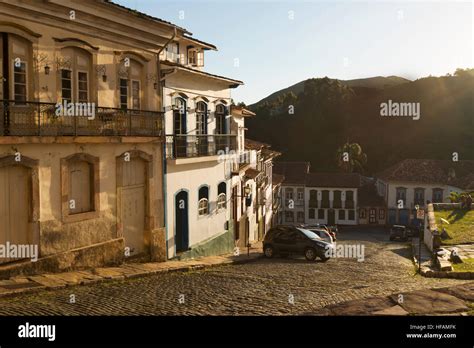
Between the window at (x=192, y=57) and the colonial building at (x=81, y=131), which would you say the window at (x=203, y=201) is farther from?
the window at (x=192, y=57)

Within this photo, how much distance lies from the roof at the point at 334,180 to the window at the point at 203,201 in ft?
148

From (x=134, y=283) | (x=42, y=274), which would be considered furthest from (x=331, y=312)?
(x=42, y=274)

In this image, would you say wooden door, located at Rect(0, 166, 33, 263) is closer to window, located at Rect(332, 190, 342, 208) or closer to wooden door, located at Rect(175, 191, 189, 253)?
wooden door, located at Rect(175, 191, 189, 253)

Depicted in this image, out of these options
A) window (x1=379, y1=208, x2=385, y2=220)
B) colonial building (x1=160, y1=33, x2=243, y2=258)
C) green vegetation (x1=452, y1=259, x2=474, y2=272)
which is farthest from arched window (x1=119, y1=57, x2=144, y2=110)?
window (x1=379, y1=208, x2=385, y2=220)

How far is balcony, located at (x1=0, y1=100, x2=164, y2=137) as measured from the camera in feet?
39.1

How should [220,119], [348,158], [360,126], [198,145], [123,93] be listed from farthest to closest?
[360,126]
[348,158]
[220,119]
[198,145]
[123,93]

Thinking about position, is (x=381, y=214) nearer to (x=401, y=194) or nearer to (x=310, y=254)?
(x=401, y=194)

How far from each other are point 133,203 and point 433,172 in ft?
171

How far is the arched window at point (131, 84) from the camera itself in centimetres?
1571

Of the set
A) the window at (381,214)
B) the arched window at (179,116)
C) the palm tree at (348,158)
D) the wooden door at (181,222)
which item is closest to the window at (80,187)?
the wooden door at (181,222)

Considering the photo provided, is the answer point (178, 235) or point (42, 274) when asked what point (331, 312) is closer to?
point (42, 274)

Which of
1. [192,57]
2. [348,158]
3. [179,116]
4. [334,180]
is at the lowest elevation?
[334,180]

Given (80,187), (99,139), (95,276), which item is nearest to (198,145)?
Result: (99,139)

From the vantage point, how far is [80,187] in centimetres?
1416
